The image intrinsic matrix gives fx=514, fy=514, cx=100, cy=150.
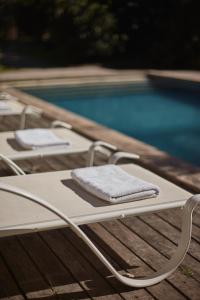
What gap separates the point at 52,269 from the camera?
2887mm

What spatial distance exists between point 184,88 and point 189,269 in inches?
354

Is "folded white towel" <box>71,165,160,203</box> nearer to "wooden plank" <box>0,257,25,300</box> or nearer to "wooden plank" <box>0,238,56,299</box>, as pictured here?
"wooden plank" <box>0,238,56,299</box>

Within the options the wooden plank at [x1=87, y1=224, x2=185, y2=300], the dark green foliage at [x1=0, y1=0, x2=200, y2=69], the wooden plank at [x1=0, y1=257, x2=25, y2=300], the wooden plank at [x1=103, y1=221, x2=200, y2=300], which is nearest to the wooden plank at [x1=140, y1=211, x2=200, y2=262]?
the wooden plank at [x1=103, y1=221, x2=200, y2=300]

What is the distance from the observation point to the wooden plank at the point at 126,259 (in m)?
2.65

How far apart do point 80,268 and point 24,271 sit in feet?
1.03

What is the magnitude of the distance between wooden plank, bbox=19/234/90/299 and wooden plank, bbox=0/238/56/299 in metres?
0.03

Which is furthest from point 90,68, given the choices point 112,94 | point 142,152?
point 142,152

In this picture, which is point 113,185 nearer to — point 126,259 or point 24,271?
point 126,259

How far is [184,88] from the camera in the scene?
11.6 meters

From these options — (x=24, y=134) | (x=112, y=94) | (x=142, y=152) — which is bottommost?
(x=112, y=94)

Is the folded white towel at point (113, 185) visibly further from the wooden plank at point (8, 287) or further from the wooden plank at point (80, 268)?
the wooden plank at point (8, 287)

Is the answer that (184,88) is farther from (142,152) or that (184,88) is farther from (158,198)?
(158,198)

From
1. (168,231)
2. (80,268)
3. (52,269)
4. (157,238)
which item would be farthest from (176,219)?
(52,269)

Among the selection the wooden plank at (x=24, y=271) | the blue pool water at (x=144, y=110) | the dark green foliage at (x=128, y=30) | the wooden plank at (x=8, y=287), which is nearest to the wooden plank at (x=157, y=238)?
the wooden plank at (x=24, y=271)
